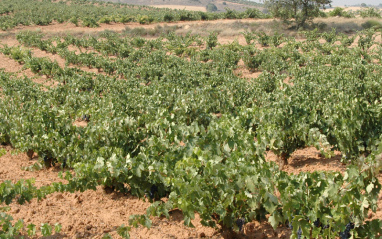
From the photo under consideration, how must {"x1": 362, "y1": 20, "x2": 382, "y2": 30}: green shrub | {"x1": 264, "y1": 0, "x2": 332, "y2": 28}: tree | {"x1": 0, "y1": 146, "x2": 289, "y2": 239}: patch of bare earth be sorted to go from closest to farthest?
{"x1": 0, "y1": 146, "x2": 289, "y2": 239}: patch of bare earth, {"x1": 264, "y1": 0, "x2": 332, "y2": 28}: tree, {"x1": 362, "y1": 20, "x2": 382, "y2": 30}: green shrub

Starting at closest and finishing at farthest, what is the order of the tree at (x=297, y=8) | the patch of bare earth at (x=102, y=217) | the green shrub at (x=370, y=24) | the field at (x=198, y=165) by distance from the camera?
the field at (x=198, y=165) → the patch of bare earth at (x=102, y=217) → the tree at (x=297, y=8) → the green shrub at (x=370, y=24)

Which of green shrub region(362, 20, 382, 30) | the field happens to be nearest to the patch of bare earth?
the field

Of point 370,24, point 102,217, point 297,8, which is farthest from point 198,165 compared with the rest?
point 370,24

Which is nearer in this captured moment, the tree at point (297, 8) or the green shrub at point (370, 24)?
the tree at point (297, 8)

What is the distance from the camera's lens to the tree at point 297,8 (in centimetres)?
2661

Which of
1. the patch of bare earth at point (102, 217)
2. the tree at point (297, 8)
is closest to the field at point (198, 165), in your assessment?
the patch of bare earth at point (102, 217)

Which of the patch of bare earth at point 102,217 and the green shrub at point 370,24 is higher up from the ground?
the green shrub at point 370,24

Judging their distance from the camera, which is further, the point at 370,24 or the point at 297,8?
the point at 297,8

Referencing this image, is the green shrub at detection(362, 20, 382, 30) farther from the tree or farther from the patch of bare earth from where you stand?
the patch of bare earth

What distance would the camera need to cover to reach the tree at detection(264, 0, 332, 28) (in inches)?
1048

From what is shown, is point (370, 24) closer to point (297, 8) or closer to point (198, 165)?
point (297, 8)

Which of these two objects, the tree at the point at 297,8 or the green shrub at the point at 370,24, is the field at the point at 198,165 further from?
the green shrub at the point at 370,24

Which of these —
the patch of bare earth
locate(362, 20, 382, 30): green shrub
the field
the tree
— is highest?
the tree

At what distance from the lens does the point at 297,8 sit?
27.3 metres
